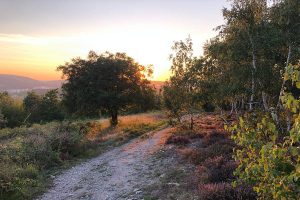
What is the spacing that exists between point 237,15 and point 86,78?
795 inches

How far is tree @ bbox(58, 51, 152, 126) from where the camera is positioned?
34406 mm

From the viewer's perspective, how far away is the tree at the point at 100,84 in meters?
34.4

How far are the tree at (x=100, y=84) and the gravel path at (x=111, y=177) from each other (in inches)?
508

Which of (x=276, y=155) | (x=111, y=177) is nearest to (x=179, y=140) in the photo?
(x=111, y=177)

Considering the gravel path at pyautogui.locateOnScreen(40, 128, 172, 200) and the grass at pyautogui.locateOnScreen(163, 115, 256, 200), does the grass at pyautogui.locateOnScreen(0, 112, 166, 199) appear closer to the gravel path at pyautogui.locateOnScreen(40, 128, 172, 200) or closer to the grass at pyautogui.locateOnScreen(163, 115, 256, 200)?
the gravel path at pyautogui.locateOnScreen(40, 128, 172, 200)

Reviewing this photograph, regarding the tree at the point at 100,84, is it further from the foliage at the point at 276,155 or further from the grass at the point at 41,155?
the foliage at the point at 276,155

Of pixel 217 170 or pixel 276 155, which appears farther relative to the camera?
pixel 217 170

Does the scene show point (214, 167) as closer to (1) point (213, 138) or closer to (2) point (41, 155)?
(1) point (213, 138)

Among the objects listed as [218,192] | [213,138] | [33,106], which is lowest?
[218,192]

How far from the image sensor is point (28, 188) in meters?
14.4

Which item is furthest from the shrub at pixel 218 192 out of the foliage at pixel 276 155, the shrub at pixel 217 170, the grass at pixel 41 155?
the grass at pixel 41 155

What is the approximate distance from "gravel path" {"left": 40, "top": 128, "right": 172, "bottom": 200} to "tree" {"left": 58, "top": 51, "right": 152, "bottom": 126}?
1291 cm

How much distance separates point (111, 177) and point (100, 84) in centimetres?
1985

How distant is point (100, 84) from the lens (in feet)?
115
